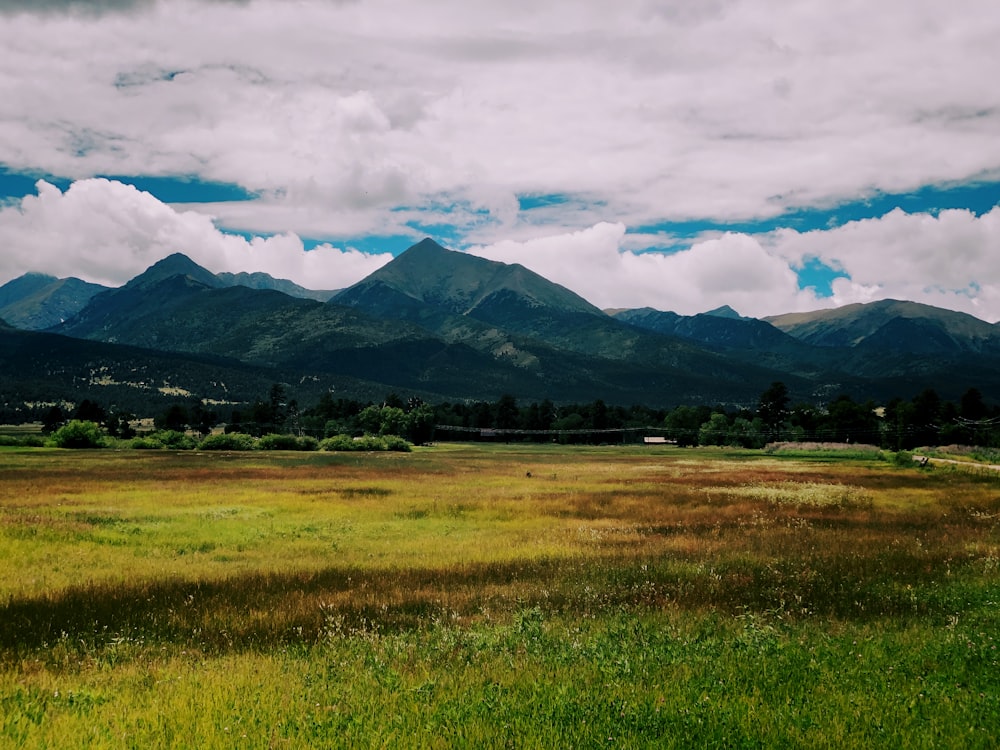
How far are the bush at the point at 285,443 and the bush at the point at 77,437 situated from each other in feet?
88.0

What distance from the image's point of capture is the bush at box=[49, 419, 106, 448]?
111562 millimetres

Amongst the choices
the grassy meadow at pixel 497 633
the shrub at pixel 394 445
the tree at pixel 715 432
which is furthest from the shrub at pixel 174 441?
the tree at pixel 715 432

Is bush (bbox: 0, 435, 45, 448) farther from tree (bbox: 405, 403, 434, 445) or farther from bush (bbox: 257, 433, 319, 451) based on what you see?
tree (bbox: 405, 403, 434, 445)

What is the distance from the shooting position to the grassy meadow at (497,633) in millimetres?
7945

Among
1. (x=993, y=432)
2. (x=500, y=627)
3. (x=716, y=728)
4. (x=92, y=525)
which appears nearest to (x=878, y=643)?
(x=716, y=728)

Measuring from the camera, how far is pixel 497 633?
472 inches

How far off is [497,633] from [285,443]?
402ft

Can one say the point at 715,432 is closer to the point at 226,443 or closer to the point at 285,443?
the point at 285,443

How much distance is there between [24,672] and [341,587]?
728 centimetres

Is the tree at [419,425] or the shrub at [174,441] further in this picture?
the tree at [419,425]

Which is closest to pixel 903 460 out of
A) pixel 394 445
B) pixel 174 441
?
pixel 394 445

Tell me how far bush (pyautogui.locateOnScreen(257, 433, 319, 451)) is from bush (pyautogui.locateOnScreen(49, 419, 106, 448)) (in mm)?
26825

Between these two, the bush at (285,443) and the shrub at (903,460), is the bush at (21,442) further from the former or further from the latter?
the shrub at (903,460)

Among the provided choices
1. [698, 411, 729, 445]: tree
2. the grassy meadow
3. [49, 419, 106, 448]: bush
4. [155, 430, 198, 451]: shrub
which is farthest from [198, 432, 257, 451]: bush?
[698, 411, 729, 445]: tree
